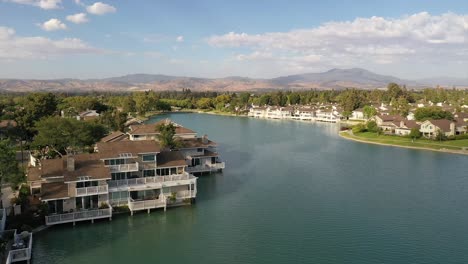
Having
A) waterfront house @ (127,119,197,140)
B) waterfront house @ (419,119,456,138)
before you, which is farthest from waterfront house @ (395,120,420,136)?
waterfront house @ (127,119,197,140)

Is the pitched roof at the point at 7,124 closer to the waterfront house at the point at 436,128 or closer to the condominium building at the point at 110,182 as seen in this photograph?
the condominium building at the point at 110,182

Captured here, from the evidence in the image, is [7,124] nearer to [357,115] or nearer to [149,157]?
[149,157]

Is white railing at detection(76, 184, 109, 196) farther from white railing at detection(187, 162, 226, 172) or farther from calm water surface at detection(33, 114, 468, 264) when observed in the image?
white railing at detection(187, 162, 226, 172)

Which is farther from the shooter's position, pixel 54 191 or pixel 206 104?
pixel 206 104

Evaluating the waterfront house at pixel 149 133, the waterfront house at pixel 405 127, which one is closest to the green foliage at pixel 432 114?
the waterfront house at pixel 405 127

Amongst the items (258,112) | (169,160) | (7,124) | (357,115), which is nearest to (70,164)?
(169,160)
